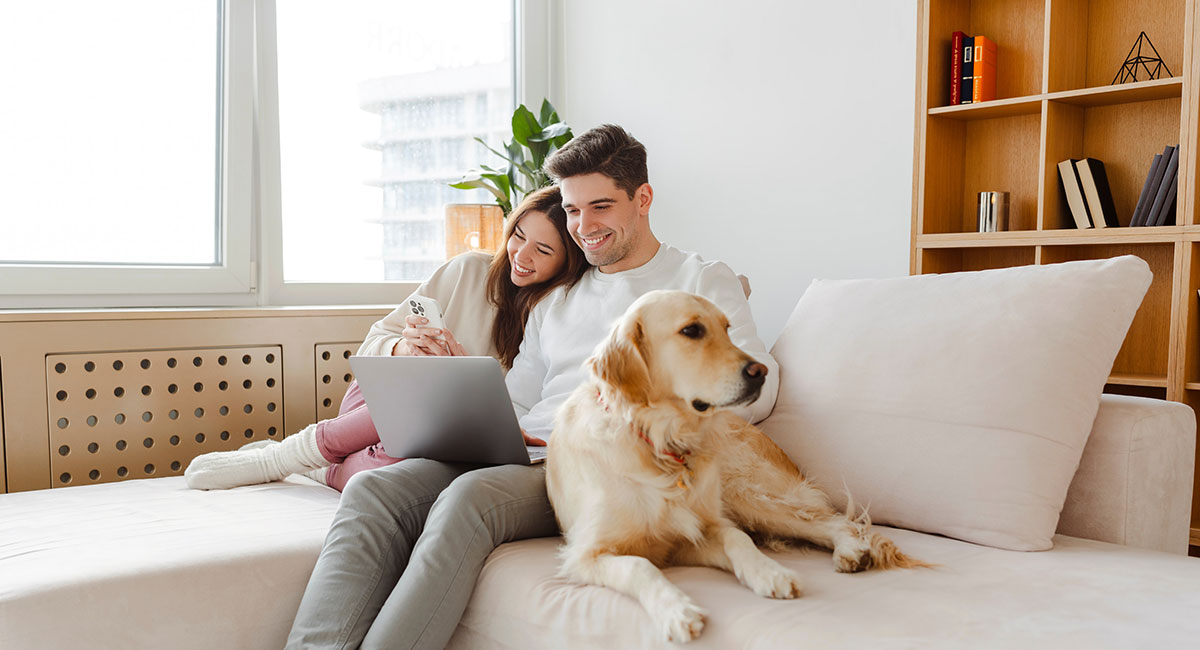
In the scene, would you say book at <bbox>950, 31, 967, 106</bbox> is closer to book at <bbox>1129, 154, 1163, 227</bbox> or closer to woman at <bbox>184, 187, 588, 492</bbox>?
book at <bbox>1129, 154, 1163, 227</bbox>

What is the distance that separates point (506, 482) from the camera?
1672 millimetres

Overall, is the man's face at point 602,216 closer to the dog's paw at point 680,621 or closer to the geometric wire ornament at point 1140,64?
the dog's paw at point 680,621

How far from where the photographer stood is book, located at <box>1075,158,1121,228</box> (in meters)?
2.51

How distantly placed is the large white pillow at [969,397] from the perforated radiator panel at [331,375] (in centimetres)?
153

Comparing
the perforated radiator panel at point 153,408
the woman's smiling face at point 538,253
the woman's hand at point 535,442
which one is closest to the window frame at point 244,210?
the perforated radiator panel at point 153,408

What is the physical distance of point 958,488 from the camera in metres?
1.58

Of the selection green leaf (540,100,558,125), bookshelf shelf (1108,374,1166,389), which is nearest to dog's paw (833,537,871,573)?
bookshelf shelf (1108,374,1166,389)

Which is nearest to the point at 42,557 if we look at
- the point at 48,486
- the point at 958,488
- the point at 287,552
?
the point at 287,552

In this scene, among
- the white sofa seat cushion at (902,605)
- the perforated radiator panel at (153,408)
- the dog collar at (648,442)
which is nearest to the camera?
the white sofa seat cushion at (902,605)

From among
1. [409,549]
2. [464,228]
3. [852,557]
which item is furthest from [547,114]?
[852,557]

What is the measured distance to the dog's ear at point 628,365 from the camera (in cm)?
145

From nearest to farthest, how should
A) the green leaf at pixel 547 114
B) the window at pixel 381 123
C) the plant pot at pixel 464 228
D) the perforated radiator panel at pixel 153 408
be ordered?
the perforated radiator panel at pixel 153 408 → the window at pixel 381 123 → the plant pot at pixel 464 228 → the green leaf at pixel 547 114

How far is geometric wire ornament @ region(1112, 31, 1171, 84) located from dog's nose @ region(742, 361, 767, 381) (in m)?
1.93

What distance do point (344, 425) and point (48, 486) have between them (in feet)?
2.84
